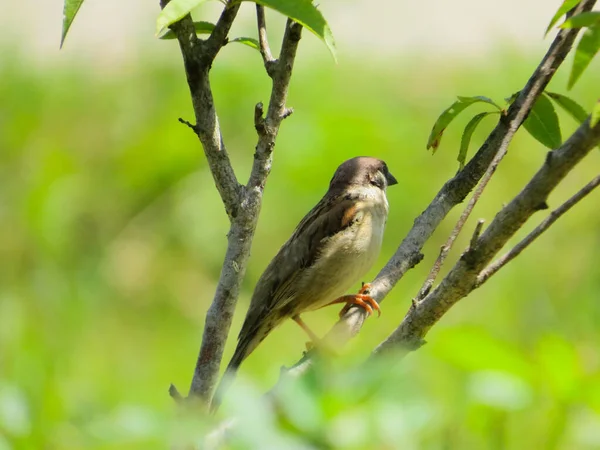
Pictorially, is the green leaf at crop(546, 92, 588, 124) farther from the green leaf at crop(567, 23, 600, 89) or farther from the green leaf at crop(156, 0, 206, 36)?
the green leaf at crop(156, 0, 206, 36)

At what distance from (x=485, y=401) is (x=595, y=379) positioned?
155 mm

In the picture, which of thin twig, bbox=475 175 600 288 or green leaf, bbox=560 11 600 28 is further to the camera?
thin twig, bbox=475 175 600 288

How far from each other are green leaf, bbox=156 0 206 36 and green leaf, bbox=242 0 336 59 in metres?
0.14

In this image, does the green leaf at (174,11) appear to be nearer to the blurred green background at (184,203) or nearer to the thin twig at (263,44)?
the thin twig at (263,44)

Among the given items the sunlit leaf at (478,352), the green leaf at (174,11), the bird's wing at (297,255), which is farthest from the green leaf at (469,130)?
the bird's wing at (297,255)

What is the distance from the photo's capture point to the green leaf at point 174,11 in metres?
1.58

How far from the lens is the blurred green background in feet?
16.9

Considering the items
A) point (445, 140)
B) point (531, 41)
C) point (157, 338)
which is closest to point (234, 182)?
point (157, 338)

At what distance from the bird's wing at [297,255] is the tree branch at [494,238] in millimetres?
1892

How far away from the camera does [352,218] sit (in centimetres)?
396

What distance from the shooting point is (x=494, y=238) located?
5.53 ft

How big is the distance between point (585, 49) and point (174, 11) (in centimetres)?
70

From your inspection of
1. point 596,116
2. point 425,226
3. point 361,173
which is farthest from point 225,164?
point 361,173

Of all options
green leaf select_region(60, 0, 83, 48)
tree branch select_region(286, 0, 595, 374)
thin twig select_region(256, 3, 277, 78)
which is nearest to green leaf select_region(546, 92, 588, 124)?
tree branch select_region(286, 0, 595, 374)
